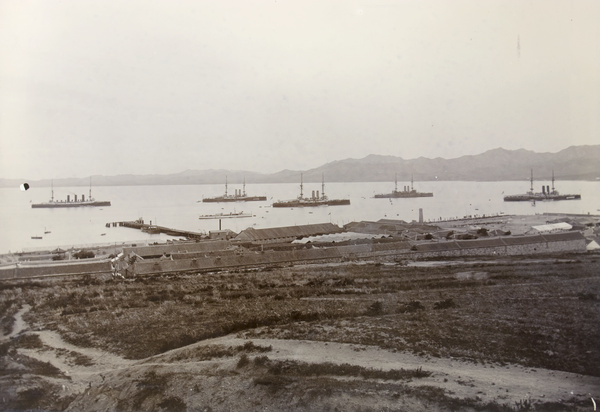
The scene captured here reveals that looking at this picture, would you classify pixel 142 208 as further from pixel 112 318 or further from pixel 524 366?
pixel 524 366

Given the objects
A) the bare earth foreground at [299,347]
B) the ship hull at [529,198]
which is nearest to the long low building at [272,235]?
the bare earth foreground at [299,347]

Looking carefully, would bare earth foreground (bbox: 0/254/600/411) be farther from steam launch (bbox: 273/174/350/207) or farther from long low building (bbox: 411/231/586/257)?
long low building (bbox: 411/231/586/257)

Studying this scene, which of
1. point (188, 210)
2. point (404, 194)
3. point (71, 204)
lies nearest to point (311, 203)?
point (404, 194)

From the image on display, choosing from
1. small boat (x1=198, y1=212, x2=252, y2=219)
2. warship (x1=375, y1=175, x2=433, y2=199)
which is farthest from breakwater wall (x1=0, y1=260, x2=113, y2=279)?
warship (x1=375, y1=175, x2=433, y2=199)

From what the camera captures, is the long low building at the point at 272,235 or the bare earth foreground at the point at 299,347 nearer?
the bare earth foreground at the point at 299,347

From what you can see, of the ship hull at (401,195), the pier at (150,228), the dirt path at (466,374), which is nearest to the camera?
the dirt path at (466,374)

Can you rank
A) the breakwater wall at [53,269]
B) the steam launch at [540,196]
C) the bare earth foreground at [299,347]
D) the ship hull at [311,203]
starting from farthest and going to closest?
the steam launch at [540,196]
the ship hull at [311,203]
the breakwater wall at [53,269]
the bare earth foreground at [299,347]

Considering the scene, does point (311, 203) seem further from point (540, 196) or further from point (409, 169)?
point (540, 196)

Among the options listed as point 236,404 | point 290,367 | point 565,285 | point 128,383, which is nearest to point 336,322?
point 290,367

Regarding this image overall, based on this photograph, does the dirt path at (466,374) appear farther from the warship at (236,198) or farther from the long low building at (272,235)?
the warship at (236,198)
